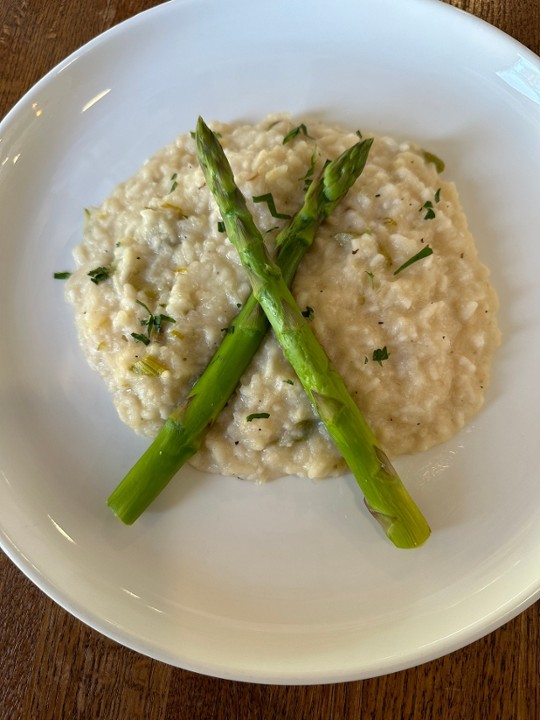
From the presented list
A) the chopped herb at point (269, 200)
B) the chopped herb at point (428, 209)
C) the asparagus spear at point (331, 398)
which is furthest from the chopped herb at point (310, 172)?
the chopped herb at point (428, 209)

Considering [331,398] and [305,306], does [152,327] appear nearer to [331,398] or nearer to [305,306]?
[305,306]

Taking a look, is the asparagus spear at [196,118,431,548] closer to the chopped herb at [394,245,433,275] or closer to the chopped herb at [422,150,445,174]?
the chopped herb at [394,245,433,275]

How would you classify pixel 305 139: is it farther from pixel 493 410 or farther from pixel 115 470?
pixel 115 470

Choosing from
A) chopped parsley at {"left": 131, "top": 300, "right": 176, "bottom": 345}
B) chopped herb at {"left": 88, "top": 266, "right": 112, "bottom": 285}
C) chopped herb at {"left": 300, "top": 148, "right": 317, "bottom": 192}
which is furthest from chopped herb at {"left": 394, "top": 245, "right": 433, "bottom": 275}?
chopped herb at {"left": 88, "top": 266, "right": 112, "bottom": 285}

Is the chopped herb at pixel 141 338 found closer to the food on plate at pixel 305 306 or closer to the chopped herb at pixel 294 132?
the food on plate at pixel 305 306

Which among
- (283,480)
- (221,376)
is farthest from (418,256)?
(283,480)

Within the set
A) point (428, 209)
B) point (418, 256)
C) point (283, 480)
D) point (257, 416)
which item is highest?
point (428, 209)
